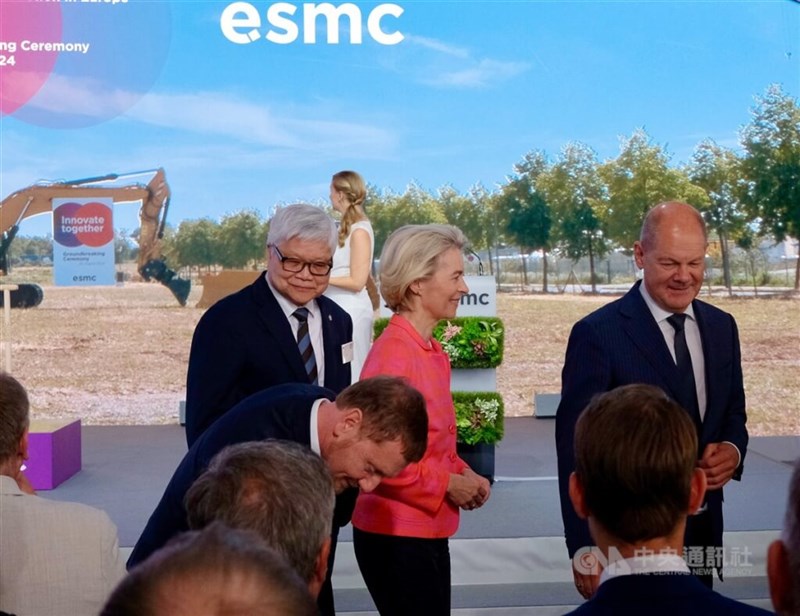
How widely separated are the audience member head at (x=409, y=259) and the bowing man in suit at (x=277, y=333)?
0.51 feet

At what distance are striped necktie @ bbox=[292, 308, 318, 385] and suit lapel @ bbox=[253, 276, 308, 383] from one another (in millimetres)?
38

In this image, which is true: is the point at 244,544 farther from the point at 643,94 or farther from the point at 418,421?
the point at 643,94

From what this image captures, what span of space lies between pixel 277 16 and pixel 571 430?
6.12 m

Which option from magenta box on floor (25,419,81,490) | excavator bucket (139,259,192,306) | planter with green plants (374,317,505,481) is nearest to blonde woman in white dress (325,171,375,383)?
planter with green plants (374,317,505,481)

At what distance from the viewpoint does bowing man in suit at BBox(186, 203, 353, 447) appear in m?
2.34

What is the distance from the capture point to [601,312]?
2.34 meters

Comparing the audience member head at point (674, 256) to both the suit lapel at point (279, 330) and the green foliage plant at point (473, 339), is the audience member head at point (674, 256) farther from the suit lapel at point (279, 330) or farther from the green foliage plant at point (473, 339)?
the green foliage plant at point (473, 339)

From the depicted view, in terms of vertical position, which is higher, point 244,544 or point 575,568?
point 244,544

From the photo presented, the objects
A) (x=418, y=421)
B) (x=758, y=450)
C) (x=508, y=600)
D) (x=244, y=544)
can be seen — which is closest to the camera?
(x=244, y=544)

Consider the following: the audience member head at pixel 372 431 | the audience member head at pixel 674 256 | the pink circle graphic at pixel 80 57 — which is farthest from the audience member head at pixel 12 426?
the pink circle graphic at pixel 80 57

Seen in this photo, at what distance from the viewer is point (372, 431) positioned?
1.83m

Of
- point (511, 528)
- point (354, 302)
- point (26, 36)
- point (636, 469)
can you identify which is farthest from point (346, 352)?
point (26, 36)

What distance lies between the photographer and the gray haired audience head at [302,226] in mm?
2482

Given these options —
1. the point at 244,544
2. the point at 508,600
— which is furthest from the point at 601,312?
the point at 508,600
